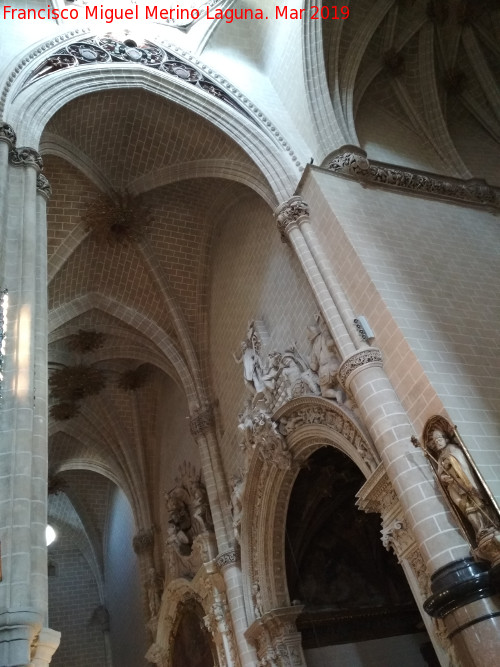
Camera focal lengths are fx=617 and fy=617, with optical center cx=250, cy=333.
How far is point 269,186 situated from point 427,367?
14.5 ft

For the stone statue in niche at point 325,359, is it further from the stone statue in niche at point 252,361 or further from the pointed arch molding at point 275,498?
the stone statue in niche at point 252,361

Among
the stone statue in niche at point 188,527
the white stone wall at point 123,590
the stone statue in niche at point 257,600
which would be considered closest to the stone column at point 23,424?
the stone statue in niche at point 257,600

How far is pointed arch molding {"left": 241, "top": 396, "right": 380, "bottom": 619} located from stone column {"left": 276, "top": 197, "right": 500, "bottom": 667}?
1.16 metres

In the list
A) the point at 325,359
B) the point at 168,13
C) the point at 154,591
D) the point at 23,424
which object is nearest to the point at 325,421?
the point at 325,359

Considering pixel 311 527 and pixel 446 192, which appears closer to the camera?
pixel 446 192

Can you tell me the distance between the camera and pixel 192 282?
12312 millimetres

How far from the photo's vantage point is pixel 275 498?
920cm

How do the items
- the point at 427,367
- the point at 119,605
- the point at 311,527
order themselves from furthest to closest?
the point at 119,605 < the point at 311,527 < the point at 427,367

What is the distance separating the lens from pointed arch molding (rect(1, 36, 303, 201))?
8.16 m

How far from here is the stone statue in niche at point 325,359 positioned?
7652 mm

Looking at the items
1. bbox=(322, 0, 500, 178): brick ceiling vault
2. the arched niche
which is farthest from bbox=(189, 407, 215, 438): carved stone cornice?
bbox=(322, 0, 500, 178): brick ceiling vault

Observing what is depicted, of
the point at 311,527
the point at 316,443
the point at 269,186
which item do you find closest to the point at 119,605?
the point at 311,527

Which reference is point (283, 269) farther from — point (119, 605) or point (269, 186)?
point (119, 605)

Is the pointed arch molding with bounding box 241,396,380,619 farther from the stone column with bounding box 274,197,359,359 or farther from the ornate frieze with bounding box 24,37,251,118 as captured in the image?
the ornate frieze with bounding box 24,37,251,118
